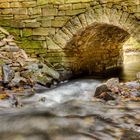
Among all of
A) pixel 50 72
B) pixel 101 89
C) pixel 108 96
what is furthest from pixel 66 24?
pixel 108 96

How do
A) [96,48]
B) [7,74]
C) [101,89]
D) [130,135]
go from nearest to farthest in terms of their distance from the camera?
1. [130,135]
2. [101,89]
3. [7,74]
4. [96,48]

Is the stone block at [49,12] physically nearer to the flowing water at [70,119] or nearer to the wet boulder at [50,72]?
the wet boulder at [50,72]

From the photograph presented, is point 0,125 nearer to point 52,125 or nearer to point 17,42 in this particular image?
point 52,125

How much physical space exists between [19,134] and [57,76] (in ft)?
13.0

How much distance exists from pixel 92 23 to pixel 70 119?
3392 mm

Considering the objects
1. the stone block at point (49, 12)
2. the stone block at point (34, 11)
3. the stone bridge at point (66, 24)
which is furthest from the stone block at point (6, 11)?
the stone block at point (49, 12)

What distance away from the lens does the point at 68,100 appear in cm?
616

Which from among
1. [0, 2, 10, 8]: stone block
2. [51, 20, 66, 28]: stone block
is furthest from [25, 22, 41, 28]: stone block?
[0, 2, 10, 8]: stone block

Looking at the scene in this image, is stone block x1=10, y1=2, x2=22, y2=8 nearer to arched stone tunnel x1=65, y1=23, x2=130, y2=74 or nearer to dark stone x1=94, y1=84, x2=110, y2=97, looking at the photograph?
arched stone tunnel x1=65, y1=23, x2=130, y2=74

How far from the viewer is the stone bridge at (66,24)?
695 cm

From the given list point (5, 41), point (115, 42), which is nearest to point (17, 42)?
point (5, 41)

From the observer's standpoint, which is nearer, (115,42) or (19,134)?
(19,134)

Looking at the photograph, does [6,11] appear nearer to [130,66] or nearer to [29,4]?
[29,4]

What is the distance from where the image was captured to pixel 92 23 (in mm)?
7238
